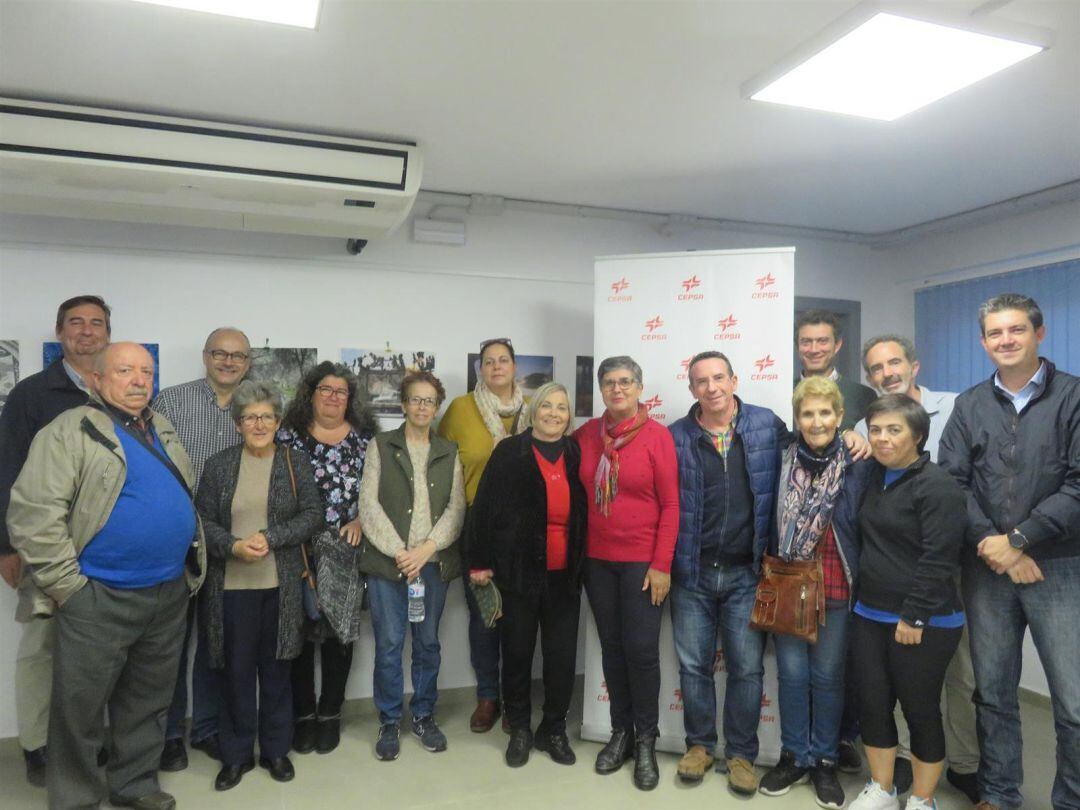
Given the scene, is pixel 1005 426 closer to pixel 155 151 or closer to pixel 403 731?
pixel 403 731

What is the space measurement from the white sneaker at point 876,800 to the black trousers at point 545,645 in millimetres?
1137

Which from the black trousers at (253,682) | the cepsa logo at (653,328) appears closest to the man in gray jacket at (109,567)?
the black trousers at (253,682)

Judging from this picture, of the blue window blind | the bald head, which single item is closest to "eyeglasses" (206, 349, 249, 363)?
the bald head

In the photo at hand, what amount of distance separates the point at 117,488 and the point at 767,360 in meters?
2.60

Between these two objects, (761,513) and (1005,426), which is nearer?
(1005,426)

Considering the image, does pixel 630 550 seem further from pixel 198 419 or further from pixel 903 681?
pixel 198 419

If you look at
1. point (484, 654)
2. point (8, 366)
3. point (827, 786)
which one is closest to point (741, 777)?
point (827, 786)

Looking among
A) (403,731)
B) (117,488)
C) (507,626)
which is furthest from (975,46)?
(403,731)

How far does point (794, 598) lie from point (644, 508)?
2.08ft

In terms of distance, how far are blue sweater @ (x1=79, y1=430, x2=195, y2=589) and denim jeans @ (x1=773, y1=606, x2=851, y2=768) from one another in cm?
227

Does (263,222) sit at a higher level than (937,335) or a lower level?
higher

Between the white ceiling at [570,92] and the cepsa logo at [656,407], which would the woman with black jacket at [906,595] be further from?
the white ceiling at [570,92]

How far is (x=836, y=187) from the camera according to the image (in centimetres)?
375

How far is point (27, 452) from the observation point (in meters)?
2.97
